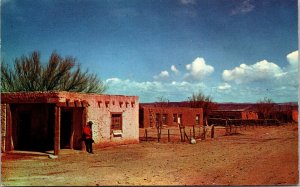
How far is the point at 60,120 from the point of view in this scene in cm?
1867

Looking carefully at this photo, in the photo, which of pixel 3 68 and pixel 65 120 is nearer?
pixel 65 120

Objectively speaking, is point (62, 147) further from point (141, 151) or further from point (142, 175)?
point (142, 175)

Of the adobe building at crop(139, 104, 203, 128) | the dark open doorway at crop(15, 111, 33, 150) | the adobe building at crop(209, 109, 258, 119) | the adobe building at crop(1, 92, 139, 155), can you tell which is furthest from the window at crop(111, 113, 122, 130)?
the adobe building at crop(209, 109, 258, 119)

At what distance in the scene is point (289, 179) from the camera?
1269 cm

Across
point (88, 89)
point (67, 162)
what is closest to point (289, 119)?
point (88, 89)

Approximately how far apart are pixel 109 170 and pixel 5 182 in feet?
11.4

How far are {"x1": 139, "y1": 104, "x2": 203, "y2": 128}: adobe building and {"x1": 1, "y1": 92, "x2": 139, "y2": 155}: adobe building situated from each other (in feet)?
59.3

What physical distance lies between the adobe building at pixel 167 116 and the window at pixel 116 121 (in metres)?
17.5

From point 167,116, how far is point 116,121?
22.1 m

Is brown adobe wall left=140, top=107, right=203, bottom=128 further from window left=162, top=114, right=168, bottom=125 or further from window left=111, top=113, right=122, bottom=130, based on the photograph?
window left=111, top=113, right=122, bottom=130

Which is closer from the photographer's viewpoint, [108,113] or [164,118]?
[108,113]

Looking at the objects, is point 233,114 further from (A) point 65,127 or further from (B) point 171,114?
(A) point 65,127

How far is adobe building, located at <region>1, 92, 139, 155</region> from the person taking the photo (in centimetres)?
1689

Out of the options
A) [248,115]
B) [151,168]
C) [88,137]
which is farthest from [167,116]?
[151,168]
